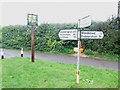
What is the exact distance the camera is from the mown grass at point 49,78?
7.05 meters

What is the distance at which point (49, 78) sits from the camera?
7715 mm

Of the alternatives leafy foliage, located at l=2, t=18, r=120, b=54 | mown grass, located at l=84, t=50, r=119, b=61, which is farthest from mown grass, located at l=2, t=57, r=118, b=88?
leafy foliage, located at l=2, t=18, r=120, b=54

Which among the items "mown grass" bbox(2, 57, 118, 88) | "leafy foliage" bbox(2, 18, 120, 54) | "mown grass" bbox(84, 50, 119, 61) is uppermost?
"leafy foliage" bbox(2, 18, 120, 54)

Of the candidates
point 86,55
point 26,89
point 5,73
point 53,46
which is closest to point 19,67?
point 5,73

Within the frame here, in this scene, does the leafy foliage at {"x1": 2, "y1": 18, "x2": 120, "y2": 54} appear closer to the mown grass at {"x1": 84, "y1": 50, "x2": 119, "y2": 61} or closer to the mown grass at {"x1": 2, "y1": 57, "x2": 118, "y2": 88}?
the mown grass at {"x1": 84, "y1": 50, "x2": 119, "y2": 61}

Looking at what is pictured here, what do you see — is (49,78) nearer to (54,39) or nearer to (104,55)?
(104,55)

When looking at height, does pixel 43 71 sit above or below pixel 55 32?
below

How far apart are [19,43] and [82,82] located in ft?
39.8

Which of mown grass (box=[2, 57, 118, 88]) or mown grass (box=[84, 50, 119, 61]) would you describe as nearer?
mown grass (box=[2, 57, 118, 88])

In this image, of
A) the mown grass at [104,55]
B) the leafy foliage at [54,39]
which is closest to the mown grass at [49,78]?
the mown grass at [104,55]

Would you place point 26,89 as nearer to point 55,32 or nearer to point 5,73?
point 5,73

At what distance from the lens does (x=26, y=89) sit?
660cm

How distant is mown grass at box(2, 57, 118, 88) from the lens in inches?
277

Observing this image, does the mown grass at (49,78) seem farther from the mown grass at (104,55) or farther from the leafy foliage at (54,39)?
the leafy foliage at (54,39)
